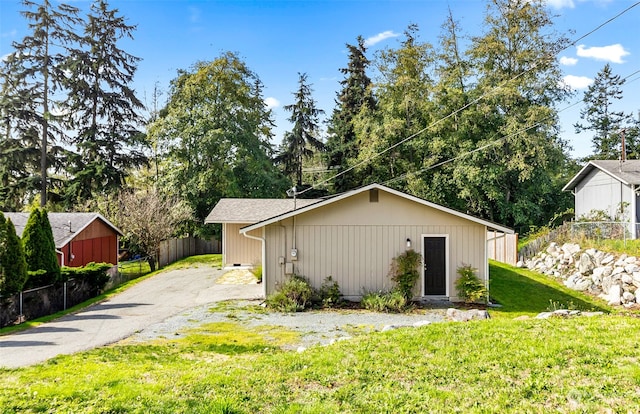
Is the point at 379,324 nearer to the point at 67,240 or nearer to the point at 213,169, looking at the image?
the point at 67,240

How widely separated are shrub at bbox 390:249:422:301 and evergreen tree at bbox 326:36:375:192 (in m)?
18.5

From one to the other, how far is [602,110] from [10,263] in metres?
43.1

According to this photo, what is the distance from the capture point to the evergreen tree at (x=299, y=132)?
3400cm

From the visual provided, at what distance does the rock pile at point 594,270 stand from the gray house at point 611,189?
2.14 meters

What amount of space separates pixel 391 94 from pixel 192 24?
55.0 feet

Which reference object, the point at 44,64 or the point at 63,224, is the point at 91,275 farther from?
the point at 44,64

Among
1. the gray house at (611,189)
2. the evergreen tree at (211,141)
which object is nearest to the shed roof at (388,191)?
the gray house at (611,189)

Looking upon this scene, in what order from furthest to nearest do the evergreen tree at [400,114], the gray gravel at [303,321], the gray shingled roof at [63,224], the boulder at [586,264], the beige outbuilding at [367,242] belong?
the evergreen tree at [400,114]
the gray shingled roof at [63,224]
the boulder at [586,264]
the beige outbuilding at [367,242]
the gray gravel at [303,321]

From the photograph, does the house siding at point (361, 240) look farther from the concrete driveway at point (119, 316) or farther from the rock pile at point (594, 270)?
the rock pile at point (594, 270)

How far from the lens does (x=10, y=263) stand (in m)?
10.2

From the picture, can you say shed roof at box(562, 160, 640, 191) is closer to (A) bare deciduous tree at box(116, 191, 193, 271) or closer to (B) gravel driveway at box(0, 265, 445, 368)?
(B) gravel driveway at box(0, 265, 445, 368)

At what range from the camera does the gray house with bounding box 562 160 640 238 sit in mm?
17969

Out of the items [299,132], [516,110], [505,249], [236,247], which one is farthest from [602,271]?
[299,132]

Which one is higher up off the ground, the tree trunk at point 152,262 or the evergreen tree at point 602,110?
the evergreen tree at point 602,110
